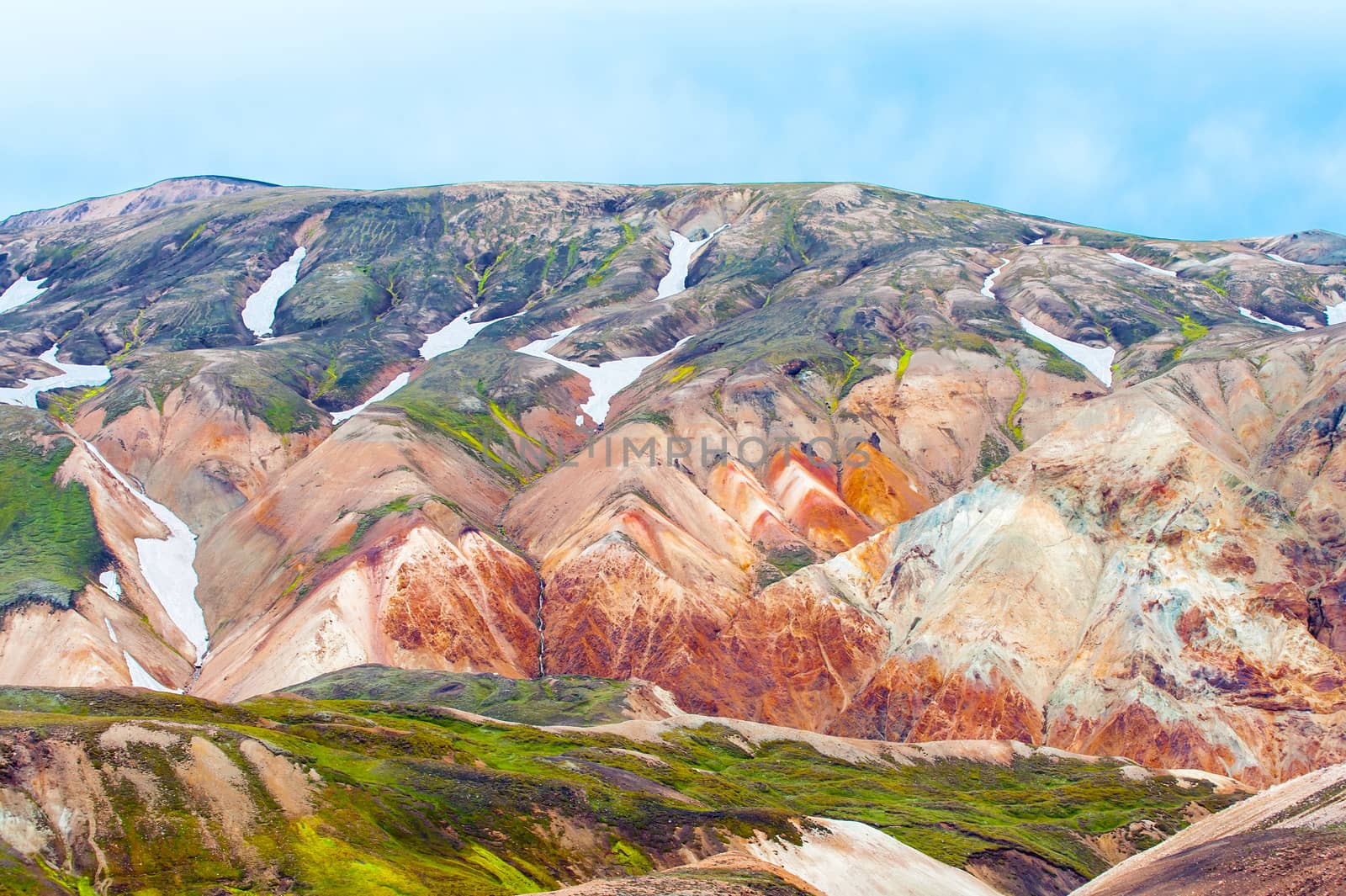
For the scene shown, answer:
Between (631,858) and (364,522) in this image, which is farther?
(364,522)

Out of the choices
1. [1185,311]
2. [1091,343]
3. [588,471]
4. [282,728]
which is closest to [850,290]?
[1091,343]

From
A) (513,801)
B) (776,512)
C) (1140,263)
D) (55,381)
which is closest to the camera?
(513,801)

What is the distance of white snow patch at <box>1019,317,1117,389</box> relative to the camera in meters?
136

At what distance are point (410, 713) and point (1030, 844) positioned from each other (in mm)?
33525

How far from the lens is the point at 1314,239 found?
187250 mm

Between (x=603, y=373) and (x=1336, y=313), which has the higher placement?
(x=1336, y=313)

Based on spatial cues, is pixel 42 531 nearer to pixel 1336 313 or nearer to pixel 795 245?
pixel 795 245

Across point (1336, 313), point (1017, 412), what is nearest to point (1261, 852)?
point (1017, 412)

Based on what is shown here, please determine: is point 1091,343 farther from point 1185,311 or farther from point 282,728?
point 282,728

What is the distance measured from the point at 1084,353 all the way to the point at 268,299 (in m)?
124

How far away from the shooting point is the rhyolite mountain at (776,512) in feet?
280

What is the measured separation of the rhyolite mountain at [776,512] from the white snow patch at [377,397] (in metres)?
0.70

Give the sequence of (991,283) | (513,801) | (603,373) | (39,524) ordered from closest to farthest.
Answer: (513,801), (39,524), (603,373), (991,283)

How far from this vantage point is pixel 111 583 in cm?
9581
